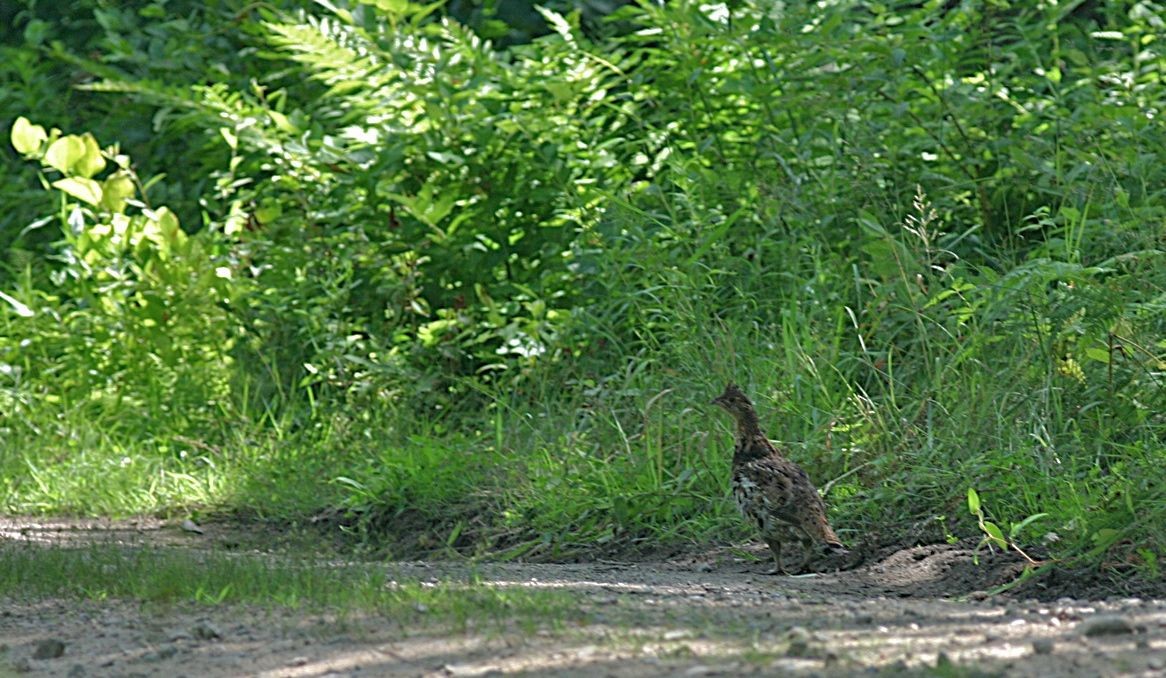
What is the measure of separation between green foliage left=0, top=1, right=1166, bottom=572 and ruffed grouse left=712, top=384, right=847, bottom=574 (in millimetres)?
416

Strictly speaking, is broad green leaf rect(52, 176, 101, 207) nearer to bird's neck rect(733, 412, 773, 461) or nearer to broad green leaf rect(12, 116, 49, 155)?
broad green leaf rect(12, 116, 49, 155)

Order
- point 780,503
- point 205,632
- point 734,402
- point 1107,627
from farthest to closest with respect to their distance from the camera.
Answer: point 734,402, point 780,503, point 205,632, point 1107,627

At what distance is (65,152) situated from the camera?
10.2 metres

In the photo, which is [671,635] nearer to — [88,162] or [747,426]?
[747,426]

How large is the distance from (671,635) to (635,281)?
404cm

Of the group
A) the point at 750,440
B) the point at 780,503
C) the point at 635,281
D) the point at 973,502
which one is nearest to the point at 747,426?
the point at 750,440

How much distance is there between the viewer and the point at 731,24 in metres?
8.82

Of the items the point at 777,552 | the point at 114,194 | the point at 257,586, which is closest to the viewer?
the point at 257,586

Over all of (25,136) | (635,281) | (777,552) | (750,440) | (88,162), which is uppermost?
(25,136)

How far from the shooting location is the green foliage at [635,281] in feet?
22.2

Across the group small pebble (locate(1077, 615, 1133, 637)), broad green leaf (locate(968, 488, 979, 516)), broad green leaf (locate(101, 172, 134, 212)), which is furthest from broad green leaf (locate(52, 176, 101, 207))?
small pebble (locate(1077, 615, 1133, 637))

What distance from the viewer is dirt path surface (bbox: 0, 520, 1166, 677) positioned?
395cm

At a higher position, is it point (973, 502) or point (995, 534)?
point (973, 502)

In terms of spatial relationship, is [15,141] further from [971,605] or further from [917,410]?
[971,605]
